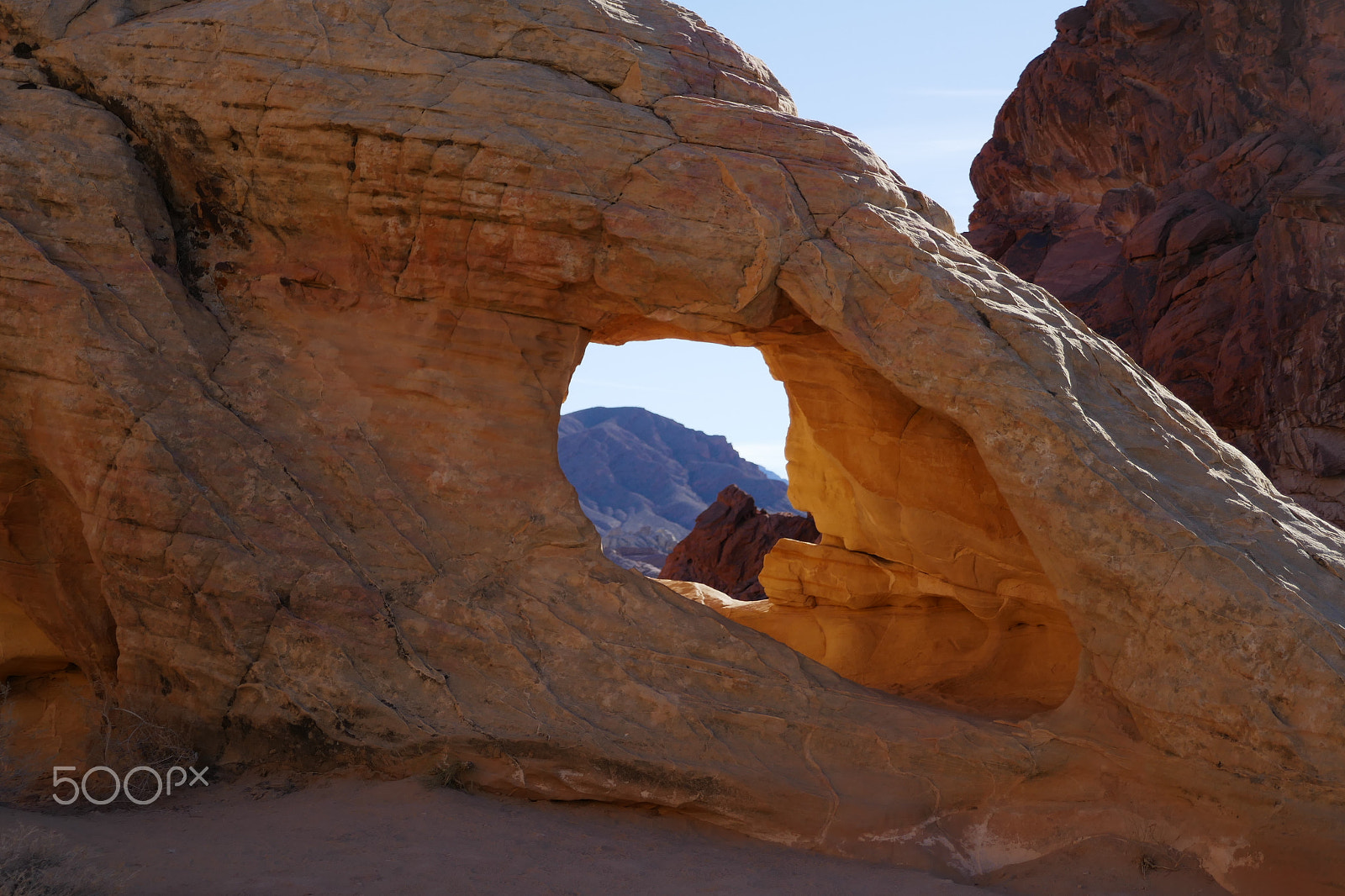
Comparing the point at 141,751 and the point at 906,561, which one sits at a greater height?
the point at 906,561

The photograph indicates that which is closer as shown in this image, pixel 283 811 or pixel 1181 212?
pixel 283 811

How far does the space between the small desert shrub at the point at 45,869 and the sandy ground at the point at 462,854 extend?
0.68 feet

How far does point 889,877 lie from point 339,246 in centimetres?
667

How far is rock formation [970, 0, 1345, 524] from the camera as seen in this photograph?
61.1 feet

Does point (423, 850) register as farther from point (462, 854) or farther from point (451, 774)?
point (451, 774)

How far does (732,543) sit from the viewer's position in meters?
26.3

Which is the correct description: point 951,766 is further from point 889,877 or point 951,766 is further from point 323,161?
point 323,161

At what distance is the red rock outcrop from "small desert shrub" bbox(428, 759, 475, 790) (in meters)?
18.2

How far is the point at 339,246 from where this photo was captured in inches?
348

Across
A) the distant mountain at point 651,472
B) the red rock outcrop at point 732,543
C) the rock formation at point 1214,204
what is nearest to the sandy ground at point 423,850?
the rock formation at point 1214,204

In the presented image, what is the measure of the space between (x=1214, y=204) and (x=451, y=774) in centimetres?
2101

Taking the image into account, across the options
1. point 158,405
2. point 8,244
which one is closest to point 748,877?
point 158,405

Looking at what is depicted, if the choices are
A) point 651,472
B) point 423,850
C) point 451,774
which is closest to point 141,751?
point 451,774

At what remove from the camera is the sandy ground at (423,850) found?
19.5 feet
